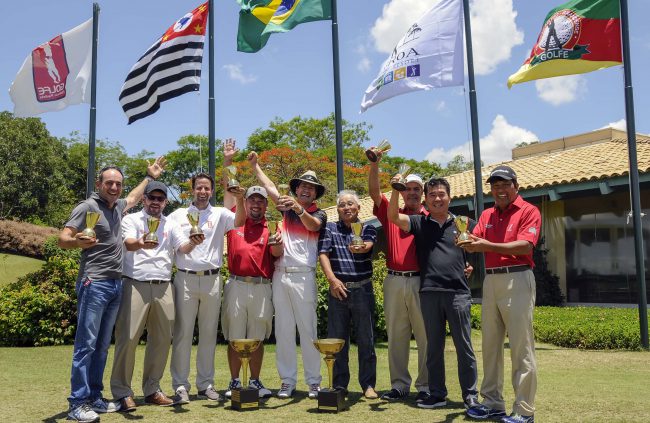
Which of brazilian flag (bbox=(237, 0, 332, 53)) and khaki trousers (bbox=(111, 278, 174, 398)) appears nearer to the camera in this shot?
khaki trousers (bbox=(111, 278, 174, 398))

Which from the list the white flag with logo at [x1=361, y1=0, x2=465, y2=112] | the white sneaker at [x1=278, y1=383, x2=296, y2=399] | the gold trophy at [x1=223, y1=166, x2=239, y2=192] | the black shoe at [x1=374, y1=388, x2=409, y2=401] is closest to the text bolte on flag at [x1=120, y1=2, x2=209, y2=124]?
the white flag with logo at [x1=361, y1=0, x2=465, y2=112]

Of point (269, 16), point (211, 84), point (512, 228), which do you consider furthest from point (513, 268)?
point (211, 84)

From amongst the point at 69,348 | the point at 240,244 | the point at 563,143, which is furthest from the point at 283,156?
the point at 240,244

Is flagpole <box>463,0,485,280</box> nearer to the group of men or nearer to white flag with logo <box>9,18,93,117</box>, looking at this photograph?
the group of men

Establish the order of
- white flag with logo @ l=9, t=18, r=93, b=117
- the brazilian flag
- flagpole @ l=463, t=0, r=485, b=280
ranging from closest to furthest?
flagpole @ l=463, t=0, r=485, b=280
the brazilian flag
white flag with logo @ l=9, t=18, r=93, b=117

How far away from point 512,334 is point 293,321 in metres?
2.13

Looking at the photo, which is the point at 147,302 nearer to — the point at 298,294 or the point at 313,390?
the point at 298,294

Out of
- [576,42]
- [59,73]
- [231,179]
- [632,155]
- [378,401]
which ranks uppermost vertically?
[59,73]

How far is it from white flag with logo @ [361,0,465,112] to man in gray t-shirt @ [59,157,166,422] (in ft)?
15.4

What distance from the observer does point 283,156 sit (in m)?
29.7

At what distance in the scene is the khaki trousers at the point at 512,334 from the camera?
4.89m

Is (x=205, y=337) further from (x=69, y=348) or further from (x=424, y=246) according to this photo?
(x=69, y=348)

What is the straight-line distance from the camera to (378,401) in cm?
580

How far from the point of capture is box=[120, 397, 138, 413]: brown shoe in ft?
17.9
